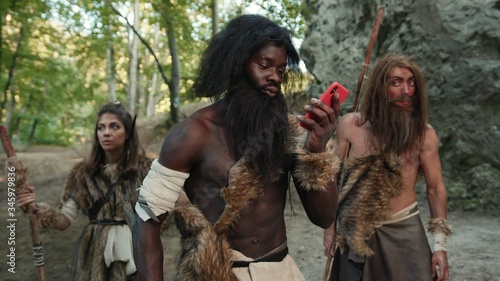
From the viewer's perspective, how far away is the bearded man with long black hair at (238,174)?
1831mm

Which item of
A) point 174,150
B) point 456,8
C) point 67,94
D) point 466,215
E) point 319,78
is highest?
point 67,94

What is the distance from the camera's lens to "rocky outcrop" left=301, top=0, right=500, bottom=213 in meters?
7.02

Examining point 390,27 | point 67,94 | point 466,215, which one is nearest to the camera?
point 466,215

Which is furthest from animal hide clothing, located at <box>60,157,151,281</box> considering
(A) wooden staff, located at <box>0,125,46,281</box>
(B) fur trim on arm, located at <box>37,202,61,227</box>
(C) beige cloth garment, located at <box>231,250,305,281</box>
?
(C) beige cloth garment, located at <box>231,250,305,281</box>

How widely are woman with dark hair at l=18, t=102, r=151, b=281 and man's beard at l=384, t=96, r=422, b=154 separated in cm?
198

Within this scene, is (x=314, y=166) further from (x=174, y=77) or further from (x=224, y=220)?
(x=174, y=77)

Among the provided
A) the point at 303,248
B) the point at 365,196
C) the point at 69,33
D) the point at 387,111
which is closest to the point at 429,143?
the point at 387,111

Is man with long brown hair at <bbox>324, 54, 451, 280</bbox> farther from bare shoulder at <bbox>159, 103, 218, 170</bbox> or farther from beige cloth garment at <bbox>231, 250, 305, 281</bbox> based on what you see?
bare shoulder at <bbox>159, 103, 218, 170</bbox>

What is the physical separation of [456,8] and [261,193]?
7000mm

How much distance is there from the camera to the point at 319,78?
30.7 feet

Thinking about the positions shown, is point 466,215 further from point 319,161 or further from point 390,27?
point 319,161

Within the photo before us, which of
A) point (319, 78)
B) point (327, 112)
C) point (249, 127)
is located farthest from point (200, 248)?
point (319, 78)

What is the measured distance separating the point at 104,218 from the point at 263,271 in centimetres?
212

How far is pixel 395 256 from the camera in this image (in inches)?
119
